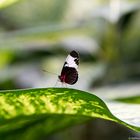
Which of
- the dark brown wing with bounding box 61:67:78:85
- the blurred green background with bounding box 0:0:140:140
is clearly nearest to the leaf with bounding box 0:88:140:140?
the dark brown wing with bounding box 61:67:78:85

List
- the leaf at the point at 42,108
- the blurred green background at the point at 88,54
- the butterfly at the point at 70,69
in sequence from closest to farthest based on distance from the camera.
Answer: the leaf at the point at 42,108, the butterfly at the point at 70,69, the blurred green background at the point at 88,54

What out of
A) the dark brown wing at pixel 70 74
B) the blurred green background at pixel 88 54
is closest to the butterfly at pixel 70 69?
the dark brown wing at pixel 70 74

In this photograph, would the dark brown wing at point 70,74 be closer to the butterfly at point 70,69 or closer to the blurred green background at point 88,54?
the butterfly at point 70,69

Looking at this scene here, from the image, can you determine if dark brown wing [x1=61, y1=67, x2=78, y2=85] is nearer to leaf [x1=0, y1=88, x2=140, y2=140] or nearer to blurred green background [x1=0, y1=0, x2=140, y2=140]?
leaf [x1=0, y1=88, x2=140, y2=140]

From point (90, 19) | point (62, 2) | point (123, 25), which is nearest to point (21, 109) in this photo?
point (123, 25)

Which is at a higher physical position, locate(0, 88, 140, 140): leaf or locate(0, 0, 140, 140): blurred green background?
locate(0, 0, 140, 140): blurred green background

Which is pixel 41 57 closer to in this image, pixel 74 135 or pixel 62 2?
pixel 74 135
